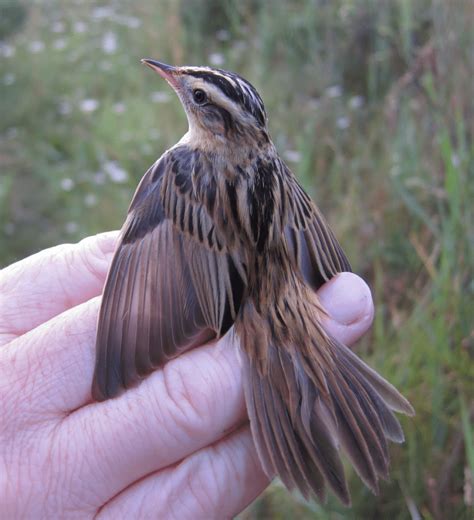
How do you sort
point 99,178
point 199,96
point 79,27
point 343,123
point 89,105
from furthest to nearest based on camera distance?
point 79,27
point 89,105
point 99,178
point 343,123
point 199,96

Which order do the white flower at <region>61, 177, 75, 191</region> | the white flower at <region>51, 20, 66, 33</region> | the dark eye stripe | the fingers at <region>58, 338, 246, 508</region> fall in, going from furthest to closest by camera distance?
the white flower at <region>51, 20, 66, 33</region>, the white flower at <region>61, 177, 75, 191</region>, the dark eye stripe, the fingers at <region>58, 338, 246, 508</region>

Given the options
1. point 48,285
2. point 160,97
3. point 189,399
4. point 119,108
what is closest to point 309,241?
point 189,399

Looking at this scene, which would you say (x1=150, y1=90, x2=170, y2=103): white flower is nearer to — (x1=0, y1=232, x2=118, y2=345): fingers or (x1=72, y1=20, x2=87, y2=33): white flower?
(x1=72, y1=20, x2=87, y2=33): white flower

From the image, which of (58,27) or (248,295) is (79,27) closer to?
(58,27)

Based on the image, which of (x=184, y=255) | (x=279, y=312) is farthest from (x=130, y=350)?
(x=279, y=312)

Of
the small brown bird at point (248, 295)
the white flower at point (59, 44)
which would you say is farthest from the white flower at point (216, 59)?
the small brown bird at point (248, 295)

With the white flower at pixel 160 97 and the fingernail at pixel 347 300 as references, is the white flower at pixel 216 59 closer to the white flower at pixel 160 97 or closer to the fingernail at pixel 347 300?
the white flower at pixel 160 97

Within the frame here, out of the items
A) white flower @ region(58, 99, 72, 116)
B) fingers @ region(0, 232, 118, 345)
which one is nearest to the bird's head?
fingers @ region(0, 232, 118, 345)
